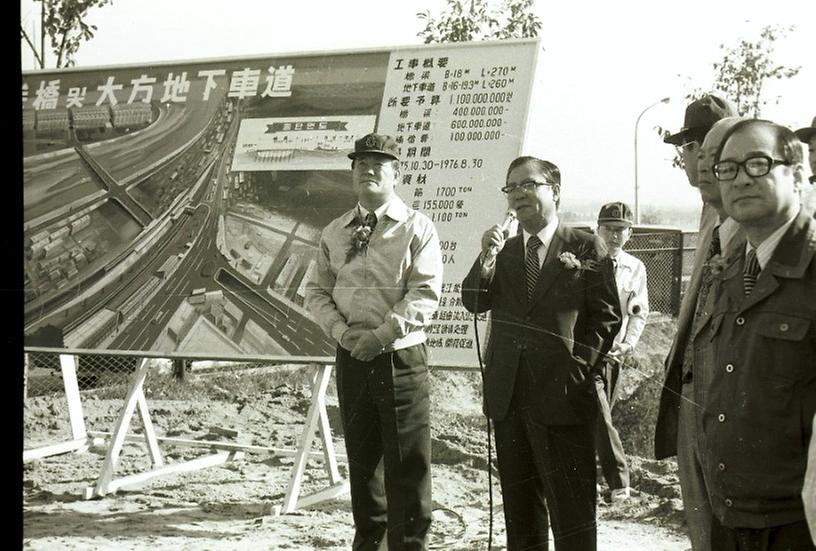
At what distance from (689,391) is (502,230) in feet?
2.05

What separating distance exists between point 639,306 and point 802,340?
0.67m

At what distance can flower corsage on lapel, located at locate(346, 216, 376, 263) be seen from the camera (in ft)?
7.95

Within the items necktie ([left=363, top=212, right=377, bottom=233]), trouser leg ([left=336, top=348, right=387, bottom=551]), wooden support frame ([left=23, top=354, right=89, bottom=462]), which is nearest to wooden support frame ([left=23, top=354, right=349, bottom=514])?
wooden support frame ([left=23, top=354, right=89, bottom=462])

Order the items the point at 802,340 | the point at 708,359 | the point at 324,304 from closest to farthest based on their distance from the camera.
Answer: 1. the point at 802,340
2. the point at 708,359
3. the point at 324,304

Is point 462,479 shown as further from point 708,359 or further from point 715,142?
point 715,142

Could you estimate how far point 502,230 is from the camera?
2289mm

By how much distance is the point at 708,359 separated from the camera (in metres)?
1.78

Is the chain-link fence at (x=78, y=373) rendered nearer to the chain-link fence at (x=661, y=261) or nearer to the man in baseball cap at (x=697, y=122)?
the chain-link fence at (x=661, y=261)

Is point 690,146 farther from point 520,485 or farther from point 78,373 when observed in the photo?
point 78,373

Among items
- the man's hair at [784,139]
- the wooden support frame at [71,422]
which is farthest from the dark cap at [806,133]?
the wooden support frame at [71,422]

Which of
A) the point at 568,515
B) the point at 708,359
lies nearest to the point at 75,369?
the point at 568,515

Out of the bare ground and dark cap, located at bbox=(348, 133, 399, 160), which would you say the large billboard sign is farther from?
the bare ground

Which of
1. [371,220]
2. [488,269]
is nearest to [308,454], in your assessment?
[371,220]

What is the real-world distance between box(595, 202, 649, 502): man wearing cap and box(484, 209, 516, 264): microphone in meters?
0.21
